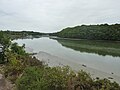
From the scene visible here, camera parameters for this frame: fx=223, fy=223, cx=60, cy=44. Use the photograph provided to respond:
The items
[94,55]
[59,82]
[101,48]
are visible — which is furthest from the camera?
[101,48]

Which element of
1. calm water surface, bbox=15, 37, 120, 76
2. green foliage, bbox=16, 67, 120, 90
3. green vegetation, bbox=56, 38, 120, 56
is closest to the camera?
green foliage, bbox=16, 67, 120, 90

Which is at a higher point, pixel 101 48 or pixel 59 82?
pixel 59 82

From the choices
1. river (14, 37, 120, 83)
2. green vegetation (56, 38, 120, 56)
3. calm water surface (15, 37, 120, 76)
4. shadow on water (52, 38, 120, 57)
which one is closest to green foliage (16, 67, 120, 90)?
river (14, 37, 120, 83)

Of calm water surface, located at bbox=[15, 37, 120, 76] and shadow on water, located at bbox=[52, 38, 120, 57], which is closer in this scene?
calm water surface, located at bbox=[15, 37, 120, 76]

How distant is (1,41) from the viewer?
29.4 meters

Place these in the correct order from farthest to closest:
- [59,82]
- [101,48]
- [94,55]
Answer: [101,48], [94,55], [59,82]

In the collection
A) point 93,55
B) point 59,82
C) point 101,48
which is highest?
point 59,82

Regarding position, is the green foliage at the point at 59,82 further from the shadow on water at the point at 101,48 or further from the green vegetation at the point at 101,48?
the green vegetation at the point at 101,48

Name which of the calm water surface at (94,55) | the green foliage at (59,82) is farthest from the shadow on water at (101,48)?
the green foliage at (59,82)

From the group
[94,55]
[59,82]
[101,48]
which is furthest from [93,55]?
[59,82]

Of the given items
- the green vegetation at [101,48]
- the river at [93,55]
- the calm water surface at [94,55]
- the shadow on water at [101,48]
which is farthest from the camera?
the green vegetation at [101,48]

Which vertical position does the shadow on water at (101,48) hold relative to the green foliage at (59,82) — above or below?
below

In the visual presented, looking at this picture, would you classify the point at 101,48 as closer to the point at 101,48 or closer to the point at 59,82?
the point at 101,48

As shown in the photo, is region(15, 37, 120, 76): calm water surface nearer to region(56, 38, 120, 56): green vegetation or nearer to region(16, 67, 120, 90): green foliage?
region(56, 38, 120, 56): green vegetation
